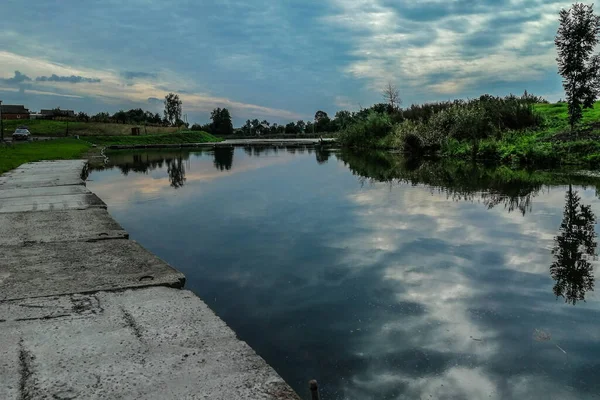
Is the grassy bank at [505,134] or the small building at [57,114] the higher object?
the small building at [57,114]

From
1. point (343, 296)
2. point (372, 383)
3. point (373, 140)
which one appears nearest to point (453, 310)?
point (343, 296)

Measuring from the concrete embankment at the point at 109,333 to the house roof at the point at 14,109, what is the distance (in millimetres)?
116975

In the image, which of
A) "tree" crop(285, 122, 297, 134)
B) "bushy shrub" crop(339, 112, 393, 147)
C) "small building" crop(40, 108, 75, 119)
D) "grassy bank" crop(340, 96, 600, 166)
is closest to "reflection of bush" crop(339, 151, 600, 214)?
"grassy bank" crop(340, 96, 600, 166)

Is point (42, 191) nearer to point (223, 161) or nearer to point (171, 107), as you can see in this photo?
point (223, 161)

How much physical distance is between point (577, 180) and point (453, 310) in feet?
43.4

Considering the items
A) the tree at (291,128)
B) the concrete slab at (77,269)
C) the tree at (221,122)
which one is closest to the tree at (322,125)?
the tree at (291,128)

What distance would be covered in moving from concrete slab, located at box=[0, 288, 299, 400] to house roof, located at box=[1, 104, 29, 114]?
4677 inches

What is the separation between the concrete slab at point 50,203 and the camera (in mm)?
10750

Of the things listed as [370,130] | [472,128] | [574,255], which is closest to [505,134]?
[472,128]

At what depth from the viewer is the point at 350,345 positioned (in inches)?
187

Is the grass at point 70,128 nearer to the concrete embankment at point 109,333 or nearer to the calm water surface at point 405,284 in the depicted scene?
the calm water surface at point 405,284

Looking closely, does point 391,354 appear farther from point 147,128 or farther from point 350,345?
point 147,128

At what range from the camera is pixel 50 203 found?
11.4 m

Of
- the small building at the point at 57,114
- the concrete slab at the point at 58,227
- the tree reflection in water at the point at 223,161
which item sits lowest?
the tree reflection in water at the point at 223,161
